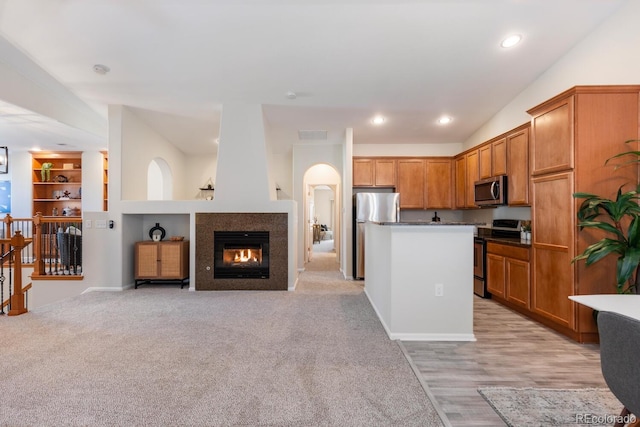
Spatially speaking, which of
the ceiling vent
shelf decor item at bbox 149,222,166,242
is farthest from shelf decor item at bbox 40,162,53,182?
the ceiling vent

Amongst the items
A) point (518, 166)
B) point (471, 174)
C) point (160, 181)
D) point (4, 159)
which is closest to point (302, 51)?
point (518, 166)

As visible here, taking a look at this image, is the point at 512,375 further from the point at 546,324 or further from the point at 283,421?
the point at 283,421

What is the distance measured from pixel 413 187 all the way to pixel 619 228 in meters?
3.50

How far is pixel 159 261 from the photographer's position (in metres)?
4.95

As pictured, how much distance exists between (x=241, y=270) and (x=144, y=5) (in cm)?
355

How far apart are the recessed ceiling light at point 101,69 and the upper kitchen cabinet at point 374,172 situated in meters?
4.08

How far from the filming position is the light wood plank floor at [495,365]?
192 cm

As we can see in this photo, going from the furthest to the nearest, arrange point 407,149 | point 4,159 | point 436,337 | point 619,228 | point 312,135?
point 4,159 → point 407,149 → point 312,135 → point 436,337 → point 619,228

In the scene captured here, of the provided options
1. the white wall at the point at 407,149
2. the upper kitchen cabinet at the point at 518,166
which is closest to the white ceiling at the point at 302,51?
the upper kitchen cabinet at the point at 518,166

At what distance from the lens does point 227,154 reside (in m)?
4.88

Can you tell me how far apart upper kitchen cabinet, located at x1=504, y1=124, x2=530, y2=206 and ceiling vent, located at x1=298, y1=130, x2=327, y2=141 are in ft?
9.98

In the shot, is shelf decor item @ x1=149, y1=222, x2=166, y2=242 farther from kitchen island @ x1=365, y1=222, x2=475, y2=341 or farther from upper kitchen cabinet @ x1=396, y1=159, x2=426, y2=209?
upper kitchen cabinet @ x1=396, y1=159, x2=426, y2=209

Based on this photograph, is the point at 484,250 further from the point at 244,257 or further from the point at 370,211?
the point at 244,257

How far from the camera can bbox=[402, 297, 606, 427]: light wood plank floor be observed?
192cm
